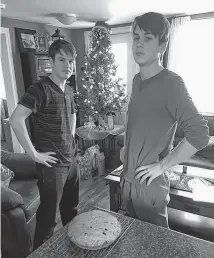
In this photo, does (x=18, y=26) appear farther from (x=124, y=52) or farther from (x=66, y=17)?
(x=124, y=52)

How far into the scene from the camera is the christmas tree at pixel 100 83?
353cm

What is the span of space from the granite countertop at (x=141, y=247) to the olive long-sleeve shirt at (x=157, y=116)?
249mm

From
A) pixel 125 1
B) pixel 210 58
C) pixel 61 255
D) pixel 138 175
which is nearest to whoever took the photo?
pixel 61 255

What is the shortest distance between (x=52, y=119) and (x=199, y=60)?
3095mm

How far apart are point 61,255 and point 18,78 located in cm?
332

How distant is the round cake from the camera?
0.74 metres

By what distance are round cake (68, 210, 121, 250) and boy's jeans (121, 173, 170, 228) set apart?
16 centimetres

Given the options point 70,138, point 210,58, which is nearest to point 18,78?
point 70,138

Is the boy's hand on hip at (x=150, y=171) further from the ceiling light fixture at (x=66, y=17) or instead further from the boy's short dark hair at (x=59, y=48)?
the ceiling light fixture at (x=66, y=17)

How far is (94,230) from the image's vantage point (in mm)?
787

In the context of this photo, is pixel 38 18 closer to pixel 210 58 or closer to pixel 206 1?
pixel 206 1

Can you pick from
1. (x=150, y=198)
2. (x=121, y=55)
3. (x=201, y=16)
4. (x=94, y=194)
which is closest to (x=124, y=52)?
(x=121, y=55)

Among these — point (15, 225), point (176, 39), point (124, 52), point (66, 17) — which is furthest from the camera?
point (124, 52)

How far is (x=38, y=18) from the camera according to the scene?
3348 mm
